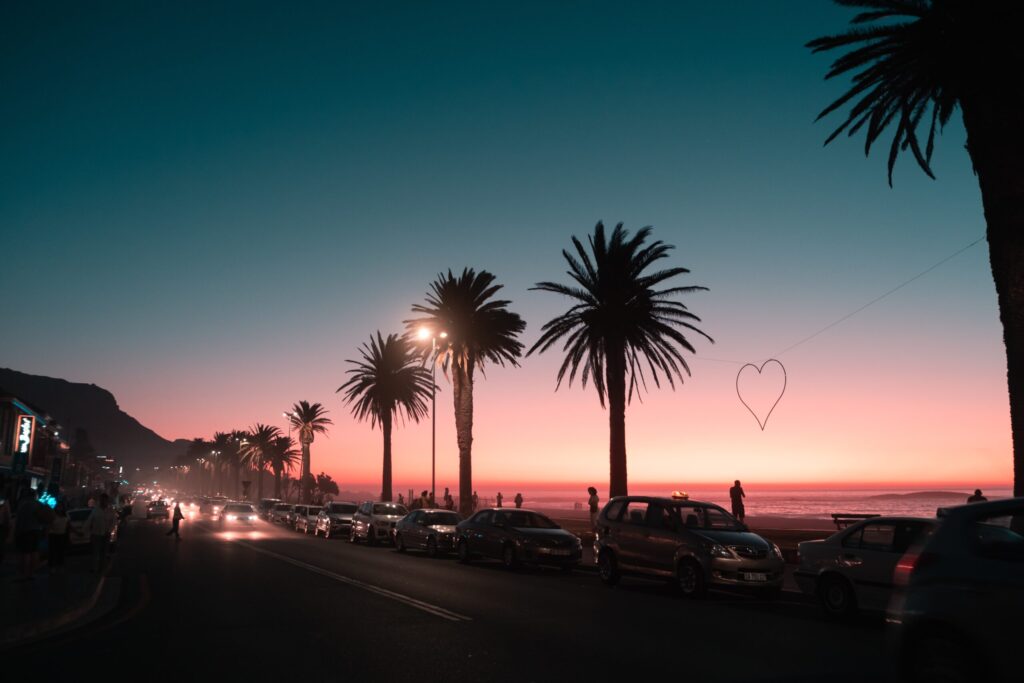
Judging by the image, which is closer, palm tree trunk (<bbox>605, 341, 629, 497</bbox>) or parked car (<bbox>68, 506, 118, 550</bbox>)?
parked car (<bbox>68, 506, 118, 550</bbox>)

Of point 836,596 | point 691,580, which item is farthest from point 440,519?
point 836,596

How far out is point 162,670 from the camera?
791 centimetres

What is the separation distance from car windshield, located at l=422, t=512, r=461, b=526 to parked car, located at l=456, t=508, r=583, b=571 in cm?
285

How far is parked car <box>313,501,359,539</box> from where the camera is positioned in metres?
37.7

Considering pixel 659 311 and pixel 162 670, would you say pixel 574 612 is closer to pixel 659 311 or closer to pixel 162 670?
pixel 162 670

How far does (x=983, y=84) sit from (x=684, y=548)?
12.1 metres

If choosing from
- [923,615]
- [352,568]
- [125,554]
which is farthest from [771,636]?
[125,554]

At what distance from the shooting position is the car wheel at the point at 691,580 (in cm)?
1470

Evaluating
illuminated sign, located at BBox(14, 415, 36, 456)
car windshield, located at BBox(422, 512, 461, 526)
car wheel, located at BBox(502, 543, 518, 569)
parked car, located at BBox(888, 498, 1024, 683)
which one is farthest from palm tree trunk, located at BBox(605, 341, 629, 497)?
illuminated sign, located at BBox(14, 415, 36, 456)

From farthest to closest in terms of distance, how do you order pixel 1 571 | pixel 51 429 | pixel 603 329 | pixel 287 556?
pixel 51 429, pixel 603 329, pixel 287 556, pixel 1 571

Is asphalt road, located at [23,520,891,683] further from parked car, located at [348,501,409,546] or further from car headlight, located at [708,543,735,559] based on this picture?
parked car, located at [348,501,409,546]

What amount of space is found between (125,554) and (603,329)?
19.2 m

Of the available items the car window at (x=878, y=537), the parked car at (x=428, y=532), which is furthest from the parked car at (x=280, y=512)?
the car window at (x=878, y=537)

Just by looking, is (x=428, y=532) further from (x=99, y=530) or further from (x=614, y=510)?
(x=99, y=530)
